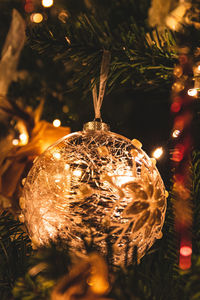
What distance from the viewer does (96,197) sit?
43cm

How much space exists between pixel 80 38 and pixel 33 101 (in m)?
0.48

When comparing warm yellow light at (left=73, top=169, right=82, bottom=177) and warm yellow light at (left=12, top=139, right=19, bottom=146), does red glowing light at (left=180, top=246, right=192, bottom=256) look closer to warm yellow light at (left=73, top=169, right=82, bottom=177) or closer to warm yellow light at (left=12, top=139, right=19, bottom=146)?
warm yellow light at (left=73, top=169, right=82, bottom=177)

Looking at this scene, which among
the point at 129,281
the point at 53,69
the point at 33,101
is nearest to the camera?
the point at 129,281

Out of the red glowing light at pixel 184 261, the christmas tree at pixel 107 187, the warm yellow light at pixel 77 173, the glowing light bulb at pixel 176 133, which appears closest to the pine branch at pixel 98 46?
the christmas tree at pixel 107 187

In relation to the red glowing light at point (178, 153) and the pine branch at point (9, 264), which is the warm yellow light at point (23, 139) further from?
the red glowing light at point (178, 153)

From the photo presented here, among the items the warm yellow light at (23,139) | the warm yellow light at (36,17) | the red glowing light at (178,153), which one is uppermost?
the warm yellow light at (36,17)

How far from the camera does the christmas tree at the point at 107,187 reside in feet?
1.15

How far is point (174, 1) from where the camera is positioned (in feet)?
2.32

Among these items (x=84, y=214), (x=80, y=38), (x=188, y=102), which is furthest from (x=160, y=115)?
(x=84, y=214)

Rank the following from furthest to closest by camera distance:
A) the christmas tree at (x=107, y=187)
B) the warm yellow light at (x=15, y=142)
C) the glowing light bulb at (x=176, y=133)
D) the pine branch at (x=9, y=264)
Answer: the warm yellow light at (x=15, y=142)
the glowing light bulb at (x=176, y=133)
the pine branch at (x=9, y=264)
the christmas tree at (x=107, y=187)

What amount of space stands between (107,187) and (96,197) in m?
0.02

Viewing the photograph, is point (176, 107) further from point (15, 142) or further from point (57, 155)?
point (15, 142)

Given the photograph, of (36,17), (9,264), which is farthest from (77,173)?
(36,17)

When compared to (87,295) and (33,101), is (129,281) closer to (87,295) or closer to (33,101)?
(87,295)
